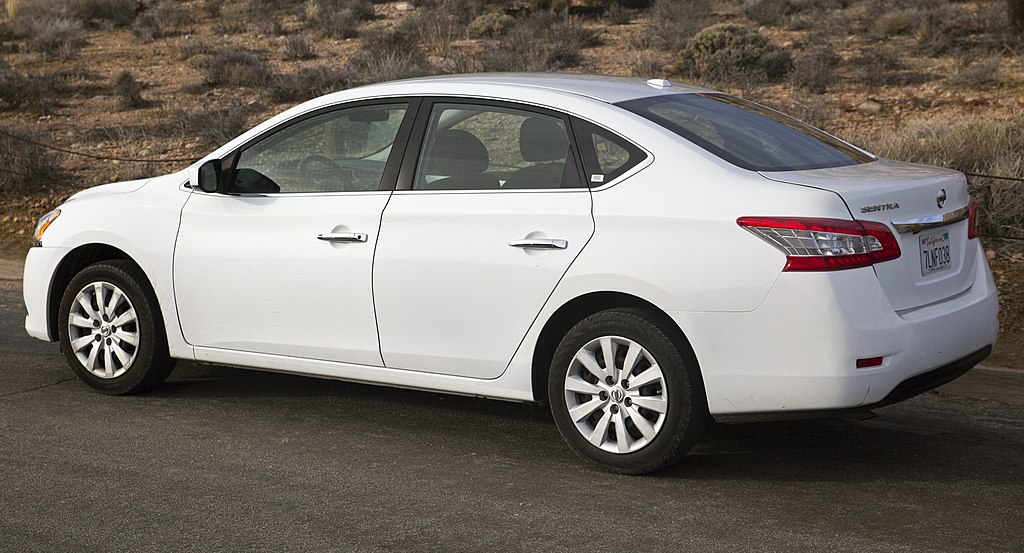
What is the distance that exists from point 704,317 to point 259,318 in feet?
7.55

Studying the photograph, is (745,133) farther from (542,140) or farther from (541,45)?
(541,45)

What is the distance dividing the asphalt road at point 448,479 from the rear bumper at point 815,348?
428mm

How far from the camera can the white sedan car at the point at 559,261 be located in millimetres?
4789

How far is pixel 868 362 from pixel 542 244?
4.62ft

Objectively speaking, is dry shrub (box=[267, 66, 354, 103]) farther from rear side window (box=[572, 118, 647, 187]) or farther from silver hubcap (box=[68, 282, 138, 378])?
rear side window (box=[572, 118, 647, 187])

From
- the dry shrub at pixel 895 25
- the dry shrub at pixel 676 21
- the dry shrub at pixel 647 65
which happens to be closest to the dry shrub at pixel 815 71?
the dry shrub at pixel 647 65

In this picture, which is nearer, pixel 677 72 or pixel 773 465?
pixel 773 465

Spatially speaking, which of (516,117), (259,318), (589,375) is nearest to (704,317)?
(589,375)

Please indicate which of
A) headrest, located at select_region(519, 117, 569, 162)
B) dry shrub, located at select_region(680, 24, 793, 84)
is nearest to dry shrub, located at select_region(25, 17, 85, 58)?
dry shrub, located at select_region(680, 24, 793, 84)

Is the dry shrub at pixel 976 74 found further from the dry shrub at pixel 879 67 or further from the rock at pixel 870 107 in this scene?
the rock at pixel 870 107

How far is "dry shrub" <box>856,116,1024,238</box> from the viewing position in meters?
9.72

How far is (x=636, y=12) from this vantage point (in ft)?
94.7

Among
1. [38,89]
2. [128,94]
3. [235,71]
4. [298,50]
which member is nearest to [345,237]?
[128,94]

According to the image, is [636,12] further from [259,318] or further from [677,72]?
[259,318]
